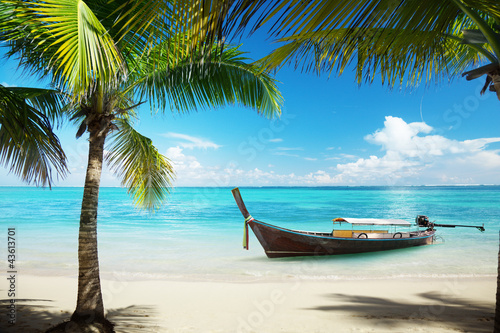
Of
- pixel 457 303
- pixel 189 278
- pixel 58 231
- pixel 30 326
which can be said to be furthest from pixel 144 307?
pixel 58 231

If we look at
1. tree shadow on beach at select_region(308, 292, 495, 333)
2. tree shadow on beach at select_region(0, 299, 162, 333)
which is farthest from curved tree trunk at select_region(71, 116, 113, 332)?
tree shadow on beach at select_region(308, 292, 495, 333)

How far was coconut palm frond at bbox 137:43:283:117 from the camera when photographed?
429cm

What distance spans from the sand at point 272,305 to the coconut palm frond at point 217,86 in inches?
130

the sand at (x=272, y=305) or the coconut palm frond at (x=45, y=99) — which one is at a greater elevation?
the coconut palm frond at (x=45, y=99)

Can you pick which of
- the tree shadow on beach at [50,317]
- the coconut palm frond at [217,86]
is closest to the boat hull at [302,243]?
the tree shadow on beach at [50,317]

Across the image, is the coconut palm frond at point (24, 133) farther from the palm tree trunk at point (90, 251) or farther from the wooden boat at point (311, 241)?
the wooden boat at point (311, 241)

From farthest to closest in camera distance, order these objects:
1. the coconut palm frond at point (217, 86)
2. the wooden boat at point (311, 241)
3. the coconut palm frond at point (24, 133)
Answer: the wooden boat at point (311, 241) < the coconut palm frond at point (217, 86) < the coconut palm frond at point (24, 133)

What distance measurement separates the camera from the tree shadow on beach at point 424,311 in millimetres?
5160

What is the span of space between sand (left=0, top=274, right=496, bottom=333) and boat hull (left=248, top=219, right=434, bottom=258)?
109 inches

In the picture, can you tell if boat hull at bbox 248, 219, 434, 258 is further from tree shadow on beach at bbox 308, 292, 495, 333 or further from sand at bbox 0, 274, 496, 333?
tree shadow on beach at bbox 308, 292, 495, 333

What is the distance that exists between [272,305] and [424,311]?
274 centimetres

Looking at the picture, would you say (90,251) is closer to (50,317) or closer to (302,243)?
(50,317)

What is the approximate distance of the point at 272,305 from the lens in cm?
654

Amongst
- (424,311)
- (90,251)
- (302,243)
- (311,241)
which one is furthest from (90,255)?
(311,241)
